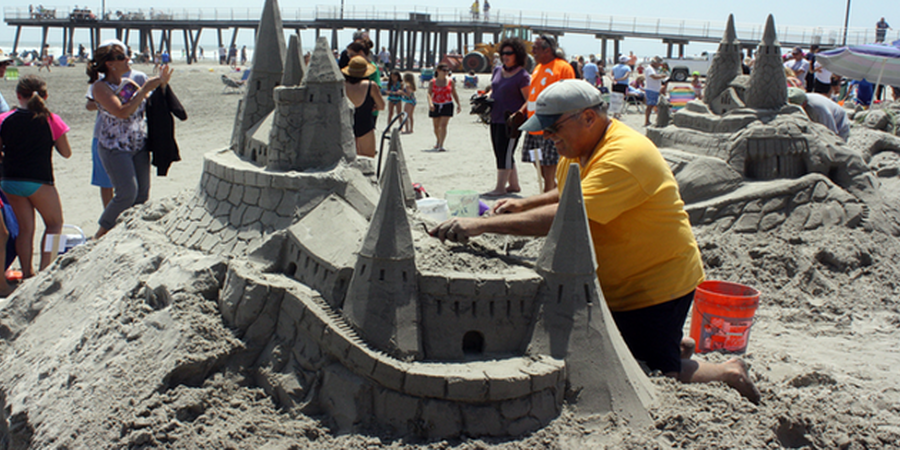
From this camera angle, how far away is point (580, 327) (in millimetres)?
2688

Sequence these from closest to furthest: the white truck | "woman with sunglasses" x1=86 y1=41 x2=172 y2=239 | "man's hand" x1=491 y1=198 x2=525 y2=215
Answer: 1. "man's hand" x1=491 y1=198 x2=525 y2=215
2. "woman with sunglasses" x1=86 y1=41 x2=172 y2=239
3. the white truck

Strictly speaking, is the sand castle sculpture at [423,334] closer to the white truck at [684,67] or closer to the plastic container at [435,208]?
the plastic container at [435,208]

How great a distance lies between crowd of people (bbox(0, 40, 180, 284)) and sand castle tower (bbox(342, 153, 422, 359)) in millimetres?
2813

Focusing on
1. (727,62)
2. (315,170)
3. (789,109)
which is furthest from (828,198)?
(315,170)

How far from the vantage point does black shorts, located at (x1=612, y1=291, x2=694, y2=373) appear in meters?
2.96

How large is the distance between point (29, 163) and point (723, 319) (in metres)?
4.81

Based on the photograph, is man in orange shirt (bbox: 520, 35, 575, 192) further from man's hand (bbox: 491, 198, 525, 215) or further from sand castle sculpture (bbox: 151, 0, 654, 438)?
sand castle sculpture (bbox: 151, 0, 654, 438)

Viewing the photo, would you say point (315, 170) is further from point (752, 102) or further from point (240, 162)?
point (752, 102)

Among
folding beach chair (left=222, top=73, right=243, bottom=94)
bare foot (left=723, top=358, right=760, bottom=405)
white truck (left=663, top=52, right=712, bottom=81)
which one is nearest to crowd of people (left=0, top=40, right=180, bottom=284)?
bare foot (left=723, top=358, right=760, bottom=405)

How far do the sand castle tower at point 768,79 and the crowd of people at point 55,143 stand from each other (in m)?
5.46

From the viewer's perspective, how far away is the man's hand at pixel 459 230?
2.87 m

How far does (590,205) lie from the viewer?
273cm

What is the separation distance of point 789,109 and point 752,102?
0.35 meters

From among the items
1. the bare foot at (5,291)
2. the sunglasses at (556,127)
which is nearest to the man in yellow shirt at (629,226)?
the sunglasses at (556,127)
